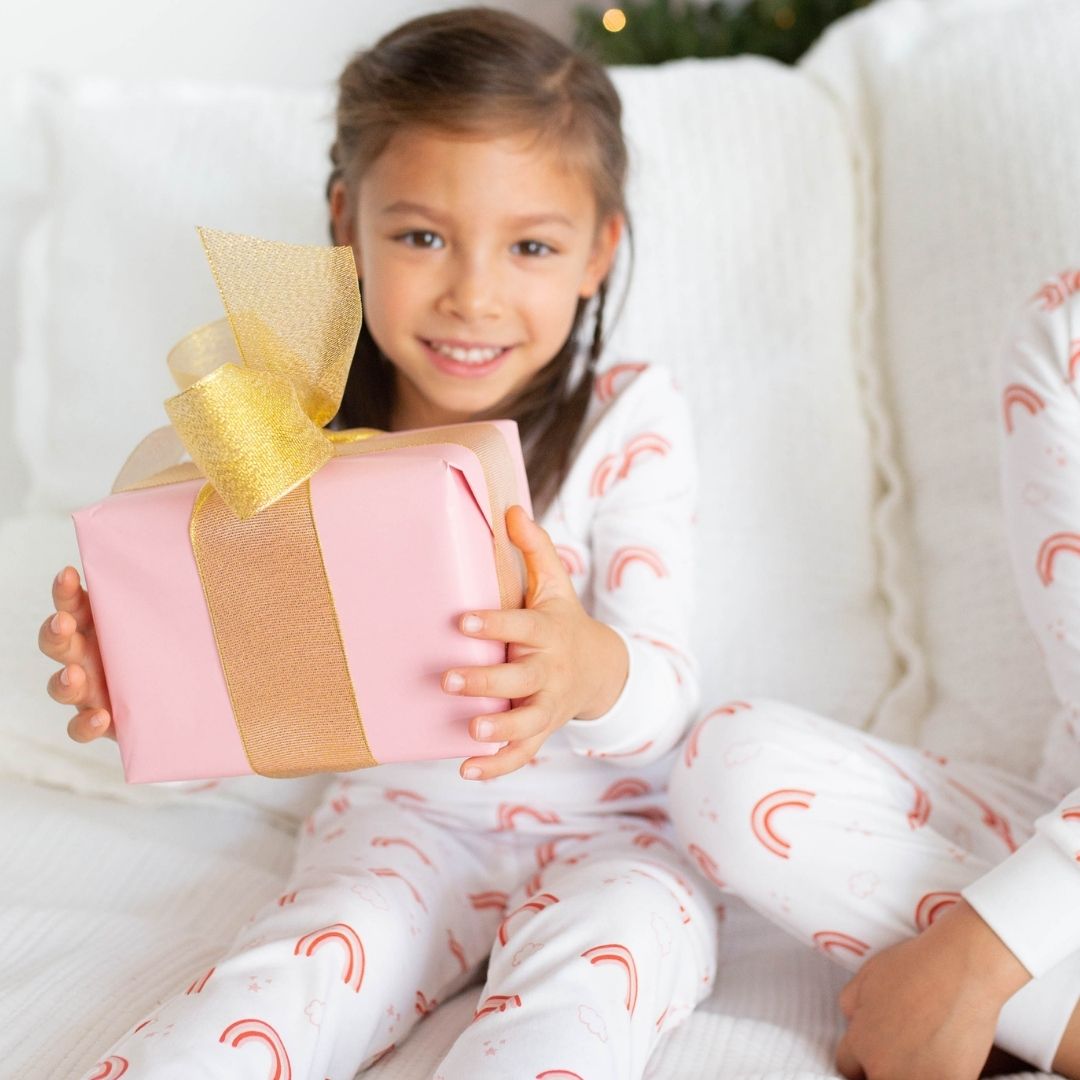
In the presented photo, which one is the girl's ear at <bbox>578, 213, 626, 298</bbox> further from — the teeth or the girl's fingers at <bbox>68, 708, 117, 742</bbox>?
the girl's fingers at <bbox>68, 708, 117, 742</bbox>

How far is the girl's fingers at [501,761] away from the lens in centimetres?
69

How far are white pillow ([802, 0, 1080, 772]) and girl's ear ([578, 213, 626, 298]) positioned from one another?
318 mm

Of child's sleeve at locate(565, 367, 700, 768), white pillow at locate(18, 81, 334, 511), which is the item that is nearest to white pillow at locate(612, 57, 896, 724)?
child's sleeve at locate(565, 367, 700, 768)

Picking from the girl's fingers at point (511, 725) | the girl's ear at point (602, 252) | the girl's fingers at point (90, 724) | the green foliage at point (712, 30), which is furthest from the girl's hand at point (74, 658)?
the green foliage at point (712, 30)

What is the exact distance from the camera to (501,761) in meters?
0.70

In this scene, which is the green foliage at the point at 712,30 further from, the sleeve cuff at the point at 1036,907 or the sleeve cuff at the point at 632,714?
the sleeve cuff at the point at 1036,907

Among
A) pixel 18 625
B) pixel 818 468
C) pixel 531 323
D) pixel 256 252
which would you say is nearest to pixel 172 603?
pixel 256 252

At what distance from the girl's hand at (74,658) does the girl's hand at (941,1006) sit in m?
0.49

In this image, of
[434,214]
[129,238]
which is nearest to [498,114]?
[434,214]

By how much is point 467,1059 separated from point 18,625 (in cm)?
64

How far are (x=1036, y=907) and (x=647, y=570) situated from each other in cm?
37

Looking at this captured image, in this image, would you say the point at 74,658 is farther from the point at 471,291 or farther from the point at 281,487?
the point at 471,291

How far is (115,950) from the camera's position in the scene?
844 mm

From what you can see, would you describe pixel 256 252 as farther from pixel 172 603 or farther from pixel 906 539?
pixel 906 539
